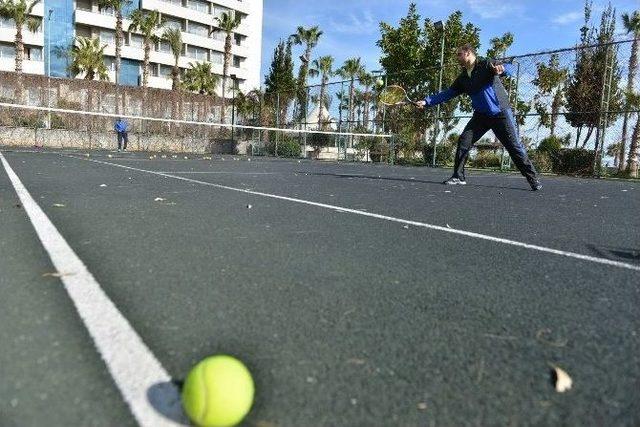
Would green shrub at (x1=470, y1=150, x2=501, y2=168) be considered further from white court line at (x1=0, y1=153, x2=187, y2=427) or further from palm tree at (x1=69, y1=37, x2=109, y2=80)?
palm tree at (x1=69, y1=37, x2=109, y2=80)

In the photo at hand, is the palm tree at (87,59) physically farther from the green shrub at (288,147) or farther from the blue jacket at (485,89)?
the blue jacket at (485,89)

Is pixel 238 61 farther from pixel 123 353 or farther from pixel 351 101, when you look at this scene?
pixel 123 353

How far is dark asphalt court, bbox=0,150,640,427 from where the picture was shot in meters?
1.49

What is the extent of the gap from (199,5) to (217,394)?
7195 cm

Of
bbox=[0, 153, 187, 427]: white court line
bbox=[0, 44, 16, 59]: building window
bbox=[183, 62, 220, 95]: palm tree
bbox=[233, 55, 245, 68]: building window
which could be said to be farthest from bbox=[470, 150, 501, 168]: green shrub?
bbox=[233, 55, 245, 68]: building window

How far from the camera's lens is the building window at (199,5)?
6588 centimetres

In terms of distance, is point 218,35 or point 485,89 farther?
point 218,35

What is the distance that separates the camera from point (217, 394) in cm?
135

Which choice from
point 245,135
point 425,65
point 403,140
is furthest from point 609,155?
point 245,135

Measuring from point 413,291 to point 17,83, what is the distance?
34840 millimetres

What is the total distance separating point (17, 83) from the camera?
103 feet

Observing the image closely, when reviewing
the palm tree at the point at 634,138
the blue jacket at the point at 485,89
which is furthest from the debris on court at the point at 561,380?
the palm tree at the point at 634,138

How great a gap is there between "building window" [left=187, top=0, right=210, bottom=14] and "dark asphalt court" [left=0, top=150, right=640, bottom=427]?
68.0 metres

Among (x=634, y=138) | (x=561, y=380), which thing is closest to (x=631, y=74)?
(x=634, y=138)
